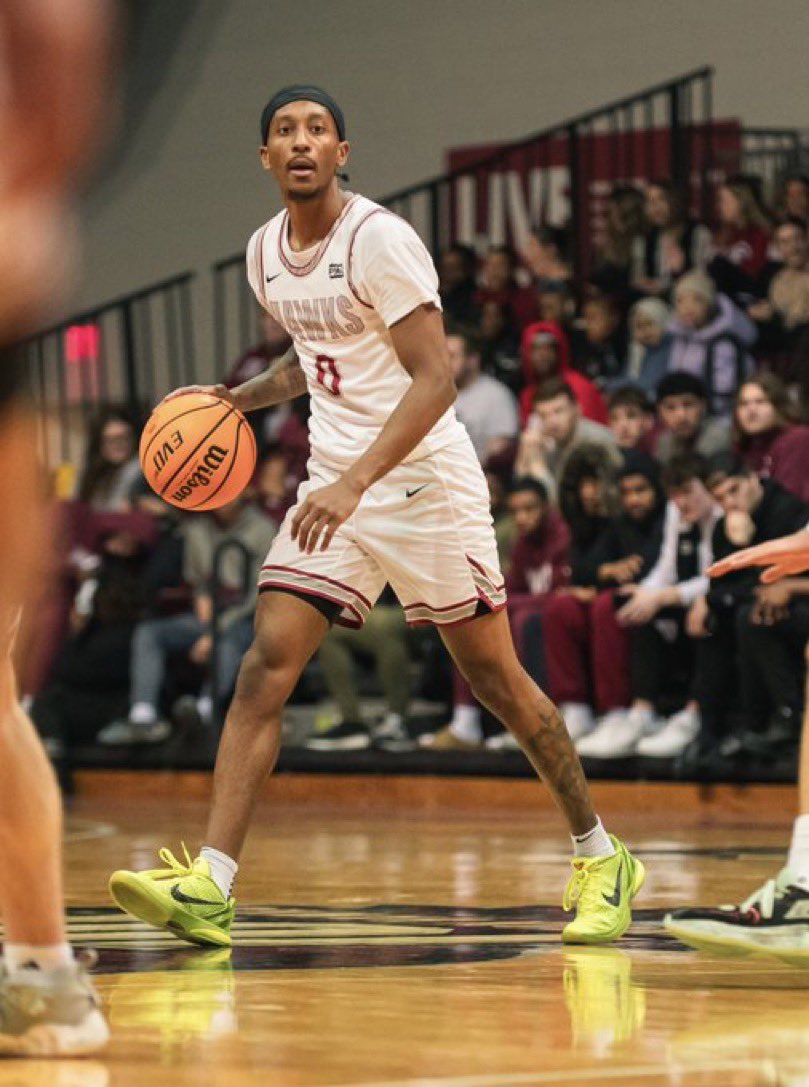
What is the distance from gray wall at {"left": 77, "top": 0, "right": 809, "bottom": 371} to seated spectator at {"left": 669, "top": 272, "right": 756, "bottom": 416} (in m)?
3.23

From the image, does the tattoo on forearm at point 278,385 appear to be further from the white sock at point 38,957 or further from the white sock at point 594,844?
the white sock at point 38,957

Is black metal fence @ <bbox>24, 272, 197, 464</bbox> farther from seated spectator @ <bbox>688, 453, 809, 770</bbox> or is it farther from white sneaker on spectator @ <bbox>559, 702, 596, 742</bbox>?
seated spectator @ <bbox>688, 453, 809, 770</bbox>

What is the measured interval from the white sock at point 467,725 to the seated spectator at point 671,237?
3247 mm

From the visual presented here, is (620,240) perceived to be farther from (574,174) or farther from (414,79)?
(414,79)

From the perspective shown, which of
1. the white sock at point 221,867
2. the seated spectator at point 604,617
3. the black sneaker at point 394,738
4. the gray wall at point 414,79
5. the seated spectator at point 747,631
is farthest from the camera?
the gray wall at point 414,79

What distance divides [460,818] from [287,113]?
4.85m

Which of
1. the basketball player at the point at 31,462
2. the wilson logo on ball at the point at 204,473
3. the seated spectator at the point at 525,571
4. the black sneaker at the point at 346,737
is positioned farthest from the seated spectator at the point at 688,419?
the basketball player at the point at 31,462

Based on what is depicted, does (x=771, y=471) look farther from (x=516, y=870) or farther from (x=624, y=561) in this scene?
(x=516, y=870)

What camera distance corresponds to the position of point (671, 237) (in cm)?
1280

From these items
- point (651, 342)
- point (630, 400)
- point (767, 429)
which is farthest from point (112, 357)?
point (767, 429)

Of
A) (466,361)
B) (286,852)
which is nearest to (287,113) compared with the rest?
(286,852)

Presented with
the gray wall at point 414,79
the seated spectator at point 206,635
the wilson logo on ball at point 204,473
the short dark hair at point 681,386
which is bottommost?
the seated spectator at point 206,635

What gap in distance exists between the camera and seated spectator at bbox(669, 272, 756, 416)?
460 inches

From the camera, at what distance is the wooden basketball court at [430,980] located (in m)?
3.30
